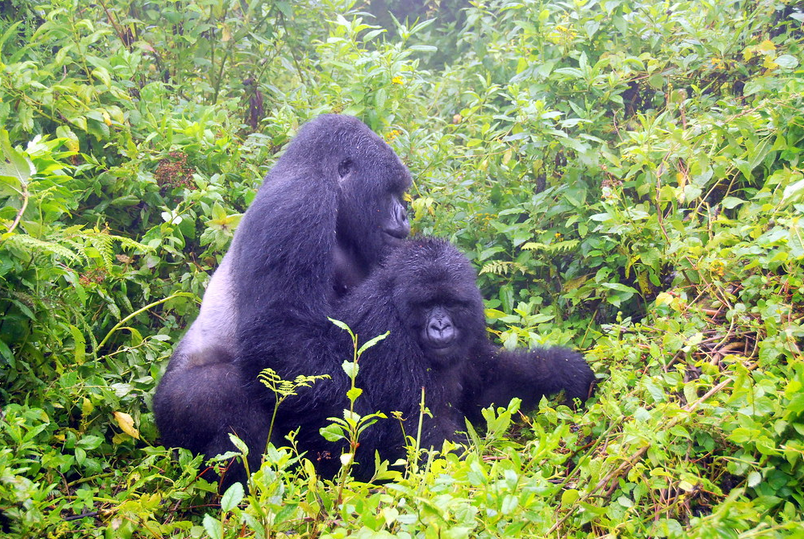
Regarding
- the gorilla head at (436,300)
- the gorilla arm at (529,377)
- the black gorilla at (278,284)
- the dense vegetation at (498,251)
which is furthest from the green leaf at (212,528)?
the gorilla arm at (529,377)

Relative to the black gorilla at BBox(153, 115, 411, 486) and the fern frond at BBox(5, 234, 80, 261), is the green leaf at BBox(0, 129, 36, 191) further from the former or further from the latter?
the black gorilla at BBox(153, 115, 411, 486)

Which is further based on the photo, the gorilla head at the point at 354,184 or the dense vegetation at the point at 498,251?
the gorilla head at the point at 354,184

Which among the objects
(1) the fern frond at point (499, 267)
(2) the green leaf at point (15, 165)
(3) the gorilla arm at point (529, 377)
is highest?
(2) the green leaf at point (15, 165)

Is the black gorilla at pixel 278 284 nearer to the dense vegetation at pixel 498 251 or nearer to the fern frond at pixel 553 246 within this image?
the dense vegetation at pixel 498 251

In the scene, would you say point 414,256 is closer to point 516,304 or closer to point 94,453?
point 516,304

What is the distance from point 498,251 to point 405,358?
1.06m

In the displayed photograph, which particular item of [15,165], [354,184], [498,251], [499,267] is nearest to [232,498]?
[15,165]

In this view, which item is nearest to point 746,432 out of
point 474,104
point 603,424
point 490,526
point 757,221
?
point 603,424

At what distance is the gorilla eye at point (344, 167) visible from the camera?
3.57 meters

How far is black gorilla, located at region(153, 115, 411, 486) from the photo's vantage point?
2.94m

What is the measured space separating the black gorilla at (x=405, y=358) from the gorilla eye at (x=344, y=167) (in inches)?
22.5

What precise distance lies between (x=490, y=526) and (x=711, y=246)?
1691 millimetres

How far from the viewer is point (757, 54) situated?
3773 millimetres

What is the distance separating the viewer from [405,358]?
119 inches
